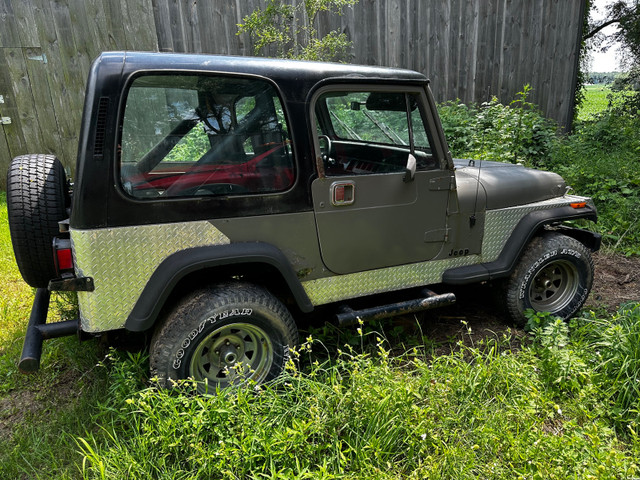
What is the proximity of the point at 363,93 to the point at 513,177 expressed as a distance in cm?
140

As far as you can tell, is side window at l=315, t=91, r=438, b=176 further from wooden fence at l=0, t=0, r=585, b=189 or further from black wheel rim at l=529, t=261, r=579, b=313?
wooden fence at l=0, t=0, r=585, b=189

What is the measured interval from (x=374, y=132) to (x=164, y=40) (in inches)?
168

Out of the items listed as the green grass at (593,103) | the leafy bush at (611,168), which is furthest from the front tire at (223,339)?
the green grass at (593,103)

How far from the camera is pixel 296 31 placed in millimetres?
6566

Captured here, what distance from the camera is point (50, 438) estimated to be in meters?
2.46

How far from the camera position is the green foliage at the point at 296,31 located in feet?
19.5

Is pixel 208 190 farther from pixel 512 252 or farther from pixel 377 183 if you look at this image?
pixel 512 252

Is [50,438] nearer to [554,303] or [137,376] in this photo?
[137,376]

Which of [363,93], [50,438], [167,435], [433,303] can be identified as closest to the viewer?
[167,435]

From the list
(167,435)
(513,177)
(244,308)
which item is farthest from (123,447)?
(513,177)

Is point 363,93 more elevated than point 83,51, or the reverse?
point 83,51

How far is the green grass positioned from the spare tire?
34.1 ft

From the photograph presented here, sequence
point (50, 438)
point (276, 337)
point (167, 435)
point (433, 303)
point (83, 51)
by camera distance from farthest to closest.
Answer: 1. point (83, 51)
2. point (433, 303)
3. point (276, 337)
4. point (50, 438)
5. point (167, 435)

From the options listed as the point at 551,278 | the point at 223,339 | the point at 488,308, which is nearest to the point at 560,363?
the point at 551,278
